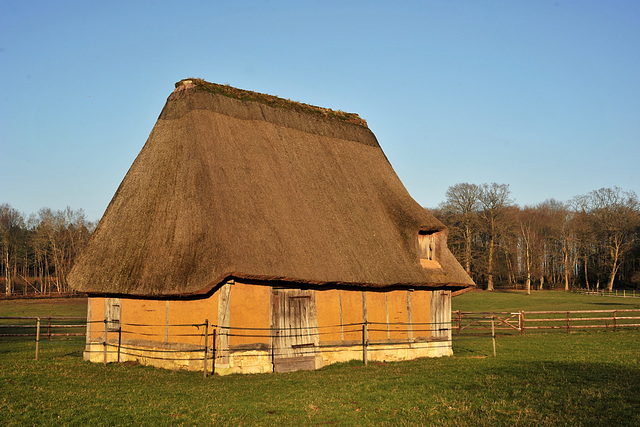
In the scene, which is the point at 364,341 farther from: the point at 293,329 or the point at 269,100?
the point at 269,100

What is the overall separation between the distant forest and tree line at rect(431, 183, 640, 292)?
0.38 ft

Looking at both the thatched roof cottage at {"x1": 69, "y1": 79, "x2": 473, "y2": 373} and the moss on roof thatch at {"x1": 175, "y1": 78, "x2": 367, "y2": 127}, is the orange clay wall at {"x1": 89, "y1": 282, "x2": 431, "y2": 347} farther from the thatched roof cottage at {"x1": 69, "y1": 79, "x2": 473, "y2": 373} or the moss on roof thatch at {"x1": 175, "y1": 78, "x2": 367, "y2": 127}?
the moss on roof thatch at {"x1": 175, "y1": 78, "x2": 367, "y2": 127}

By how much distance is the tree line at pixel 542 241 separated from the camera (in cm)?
6444

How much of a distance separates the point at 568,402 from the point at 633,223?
69.3 meters

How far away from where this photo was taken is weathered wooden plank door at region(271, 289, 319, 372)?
16656 mm

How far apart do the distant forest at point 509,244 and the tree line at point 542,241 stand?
0.12m

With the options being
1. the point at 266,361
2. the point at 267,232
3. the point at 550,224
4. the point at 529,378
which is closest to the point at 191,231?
the point at 267,232

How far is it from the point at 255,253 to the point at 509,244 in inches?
2179

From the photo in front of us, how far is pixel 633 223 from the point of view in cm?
7025

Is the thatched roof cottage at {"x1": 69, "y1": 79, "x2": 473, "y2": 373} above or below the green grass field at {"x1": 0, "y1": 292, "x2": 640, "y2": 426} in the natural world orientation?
above

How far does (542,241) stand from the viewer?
71375 mm

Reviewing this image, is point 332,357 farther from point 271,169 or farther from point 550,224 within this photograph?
point 550,224

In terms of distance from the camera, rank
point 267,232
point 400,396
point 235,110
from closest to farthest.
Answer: point 400,396 < point 267,232 < point 235,110

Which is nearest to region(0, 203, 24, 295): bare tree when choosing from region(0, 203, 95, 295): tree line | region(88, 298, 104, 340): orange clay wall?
region(0, 203, 95, 295): tree line
